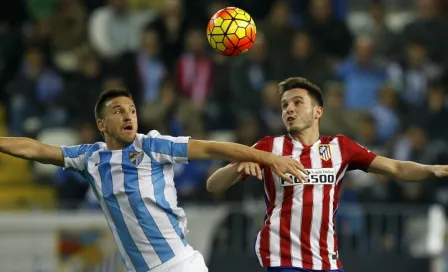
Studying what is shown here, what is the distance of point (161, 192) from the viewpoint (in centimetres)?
735

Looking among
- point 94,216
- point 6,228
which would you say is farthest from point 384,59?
point 6,228

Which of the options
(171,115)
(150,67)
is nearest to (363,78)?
(171,115)

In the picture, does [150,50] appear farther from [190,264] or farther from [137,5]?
[190,264]

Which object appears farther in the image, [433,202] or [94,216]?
[433,202]

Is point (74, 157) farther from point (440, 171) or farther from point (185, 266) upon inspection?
point (440, 171)

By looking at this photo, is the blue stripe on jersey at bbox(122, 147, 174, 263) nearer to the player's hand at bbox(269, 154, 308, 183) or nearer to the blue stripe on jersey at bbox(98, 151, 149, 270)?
the blue stripe on jersey at bbox(98, 151, 149, 270)

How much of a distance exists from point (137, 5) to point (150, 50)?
75.7 inches

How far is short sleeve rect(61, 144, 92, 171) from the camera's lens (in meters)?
7.46

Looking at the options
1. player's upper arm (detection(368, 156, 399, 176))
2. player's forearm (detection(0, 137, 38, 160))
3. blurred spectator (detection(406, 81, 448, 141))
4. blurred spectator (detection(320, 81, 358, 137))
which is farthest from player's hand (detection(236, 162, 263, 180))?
blurred spectator (detection(406, 81, 448, 141))

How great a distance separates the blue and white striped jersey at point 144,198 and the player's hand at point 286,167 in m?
0.67

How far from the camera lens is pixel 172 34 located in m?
14.7

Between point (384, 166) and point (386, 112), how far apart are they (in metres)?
6.22

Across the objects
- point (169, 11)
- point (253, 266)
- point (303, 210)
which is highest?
point (169, 11)

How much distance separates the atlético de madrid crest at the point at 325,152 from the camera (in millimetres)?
7531
